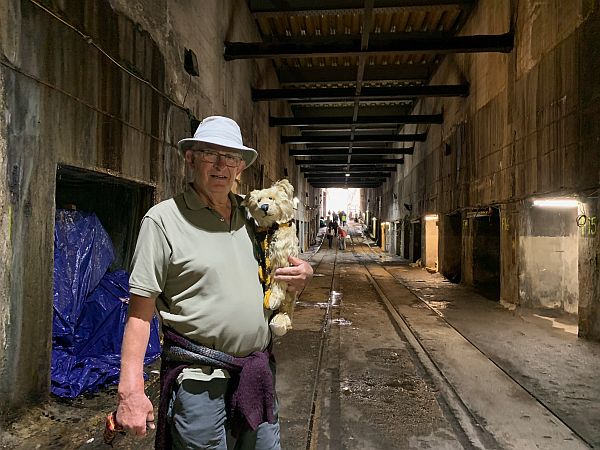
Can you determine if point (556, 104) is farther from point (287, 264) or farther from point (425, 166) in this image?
point (425, 166)

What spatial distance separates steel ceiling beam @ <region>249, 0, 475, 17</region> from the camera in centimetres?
923

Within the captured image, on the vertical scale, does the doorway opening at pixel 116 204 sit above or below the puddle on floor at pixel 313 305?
above

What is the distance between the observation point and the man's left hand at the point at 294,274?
5.91ft

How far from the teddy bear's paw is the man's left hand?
135 mm

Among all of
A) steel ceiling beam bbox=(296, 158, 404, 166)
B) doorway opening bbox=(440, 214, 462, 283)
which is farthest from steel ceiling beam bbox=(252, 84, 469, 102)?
steel ceiling beam bbox=(296, 158, 404, 166)

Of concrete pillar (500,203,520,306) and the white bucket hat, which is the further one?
concrete pillar (500,203,520,306)

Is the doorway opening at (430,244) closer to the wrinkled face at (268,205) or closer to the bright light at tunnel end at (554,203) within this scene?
the bright light at tunnel end at (554,203)

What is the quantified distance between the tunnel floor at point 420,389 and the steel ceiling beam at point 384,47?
522 cm

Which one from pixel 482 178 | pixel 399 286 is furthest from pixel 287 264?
pixel 399 286

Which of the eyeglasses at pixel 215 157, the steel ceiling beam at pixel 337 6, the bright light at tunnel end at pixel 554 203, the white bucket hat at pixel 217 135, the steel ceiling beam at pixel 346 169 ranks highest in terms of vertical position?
the steel ceiling beam at pixel 337 6

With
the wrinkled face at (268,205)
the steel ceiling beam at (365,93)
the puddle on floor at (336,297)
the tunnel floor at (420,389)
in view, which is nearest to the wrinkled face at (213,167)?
the wrinkled face at (268,205)

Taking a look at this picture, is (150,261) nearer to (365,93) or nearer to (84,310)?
(84,310)

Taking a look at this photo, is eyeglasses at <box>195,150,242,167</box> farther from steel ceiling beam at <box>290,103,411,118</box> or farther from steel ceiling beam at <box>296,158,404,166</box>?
steel ceiling beam at <box>296,158,404,166</box>

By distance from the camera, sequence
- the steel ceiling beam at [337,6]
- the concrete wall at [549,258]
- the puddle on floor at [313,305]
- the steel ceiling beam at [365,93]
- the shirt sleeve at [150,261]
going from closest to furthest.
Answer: the shirt sleeve at [150,261], the concrete wall at [549,258], the puddle on floor at [313,305], the steel ceiling beam at [337,6], the steel ceiling beam at [365,93]
